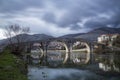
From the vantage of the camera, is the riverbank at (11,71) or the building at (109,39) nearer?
the riverbank at (11,71)

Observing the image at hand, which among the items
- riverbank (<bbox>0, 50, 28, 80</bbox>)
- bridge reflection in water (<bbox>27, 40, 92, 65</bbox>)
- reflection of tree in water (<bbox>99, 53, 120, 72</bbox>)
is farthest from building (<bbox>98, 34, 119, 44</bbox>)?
riverbank (<bbox>0, 50, 28, 80</bbox>)

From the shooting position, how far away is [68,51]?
126938 mm

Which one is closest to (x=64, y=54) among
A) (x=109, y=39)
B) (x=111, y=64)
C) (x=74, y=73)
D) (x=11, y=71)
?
(x=109, y=39)

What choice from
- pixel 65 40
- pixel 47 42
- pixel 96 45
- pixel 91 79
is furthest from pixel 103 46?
pixel 91 79

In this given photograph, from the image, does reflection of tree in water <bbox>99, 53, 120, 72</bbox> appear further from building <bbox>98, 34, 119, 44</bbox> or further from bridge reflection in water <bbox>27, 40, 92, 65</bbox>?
building <bbox>98, 34, 119, 44</bbox>

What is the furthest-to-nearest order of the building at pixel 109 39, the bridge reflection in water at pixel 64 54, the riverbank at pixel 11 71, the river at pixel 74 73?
the building at pixel 109 39 < the bridge reflection in water at pixel 64 54 < the river at pixel 74 73 < the riverbank at pixel 11 71

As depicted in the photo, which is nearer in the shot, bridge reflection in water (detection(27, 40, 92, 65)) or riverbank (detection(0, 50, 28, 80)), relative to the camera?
riverbank (detection(0, 50, 28, 80))

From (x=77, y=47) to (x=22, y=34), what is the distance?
3132 inches

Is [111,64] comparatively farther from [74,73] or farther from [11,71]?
[11,71]

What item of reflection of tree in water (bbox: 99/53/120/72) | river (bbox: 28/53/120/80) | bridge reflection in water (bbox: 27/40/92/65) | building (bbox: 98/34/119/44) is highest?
A: building (bbox: 98/34/119/44)

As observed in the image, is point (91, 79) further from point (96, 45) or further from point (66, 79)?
point (96, 45)

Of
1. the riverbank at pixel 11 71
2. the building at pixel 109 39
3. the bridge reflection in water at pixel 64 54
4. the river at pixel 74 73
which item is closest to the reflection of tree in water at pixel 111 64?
the river at pixel 74 73

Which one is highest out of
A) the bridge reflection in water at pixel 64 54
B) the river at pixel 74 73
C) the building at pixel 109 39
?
the building at pixel 109 39

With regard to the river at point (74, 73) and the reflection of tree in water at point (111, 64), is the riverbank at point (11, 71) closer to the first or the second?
the river at point (74, 73)
